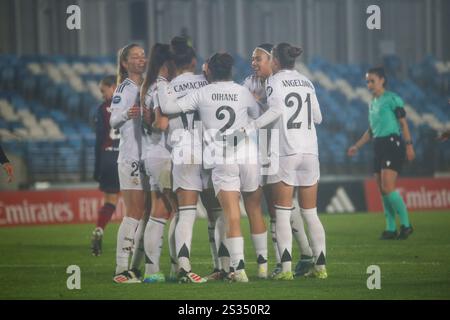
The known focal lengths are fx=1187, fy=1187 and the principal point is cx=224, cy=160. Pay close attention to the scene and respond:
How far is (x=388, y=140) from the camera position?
16.9m

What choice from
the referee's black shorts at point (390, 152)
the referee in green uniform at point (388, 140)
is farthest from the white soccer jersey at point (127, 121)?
the referee's black shorts at point (390, 152)

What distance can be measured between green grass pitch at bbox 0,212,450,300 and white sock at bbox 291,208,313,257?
0.41 metres

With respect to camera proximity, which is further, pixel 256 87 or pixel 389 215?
pixel 389 215

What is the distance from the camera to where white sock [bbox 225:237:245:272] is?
11203 millimetres

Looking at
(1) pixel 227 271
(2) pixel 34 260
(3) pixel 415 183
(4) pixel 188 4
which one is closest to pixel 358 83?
(4) pixel 188 4

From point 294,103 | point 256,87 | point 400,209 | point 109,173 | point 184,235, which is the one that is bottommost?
point 400,209

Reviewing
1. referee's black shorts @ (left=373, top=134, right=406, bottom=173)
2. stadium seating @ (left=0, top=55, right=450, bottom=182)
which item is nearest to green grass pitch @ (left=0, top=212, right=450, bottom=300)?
referee's black shorts @ (left=373, top=134, right=406, bottom=173)

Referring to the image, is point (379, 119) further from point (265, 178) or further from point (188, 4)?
point (188, 4)

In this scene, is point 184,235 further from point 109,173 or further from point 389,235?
point 389,235

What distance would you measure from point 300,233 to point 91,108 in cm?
1585

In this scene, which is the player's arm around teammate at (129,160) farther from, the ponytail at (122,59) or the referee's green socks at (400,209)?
the referee's green socks at (400,209)

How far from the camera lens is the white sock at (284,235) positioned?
11.5 metres

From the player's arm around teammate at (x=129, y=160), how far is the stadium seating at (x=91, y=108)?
12.1 meters

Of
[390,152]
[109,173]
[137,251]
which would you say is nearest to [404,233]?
[390,152]
